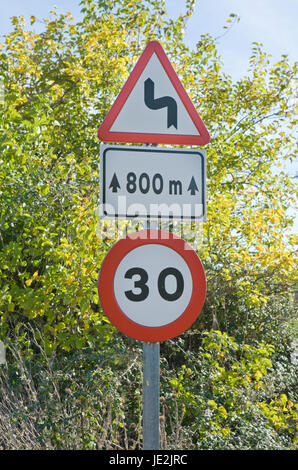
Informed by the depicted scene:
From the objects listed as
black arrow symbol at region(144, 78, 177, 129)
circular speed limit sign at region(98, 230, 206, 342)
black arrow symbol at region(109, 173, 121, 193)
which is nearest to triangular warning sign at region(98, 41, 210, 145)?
black arrow symbol at region(144, 78, 177, 129)

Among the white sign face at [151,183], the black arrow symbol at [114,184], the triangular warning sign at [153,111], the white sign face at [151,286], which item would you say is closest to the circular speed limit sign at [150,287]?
the white sign face at [151,286]

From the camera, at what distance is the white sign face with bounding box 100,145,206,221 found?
7.89 feet

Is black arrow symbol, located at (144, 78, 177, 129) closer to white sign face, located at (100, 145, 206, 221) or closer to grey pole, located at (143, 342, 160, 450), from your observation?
white sign face, located at (100, 145, 206, 221)

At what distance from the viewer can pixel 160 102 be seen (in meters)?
2.57

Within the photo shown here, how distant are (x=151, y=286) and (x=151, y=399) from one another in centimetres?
50

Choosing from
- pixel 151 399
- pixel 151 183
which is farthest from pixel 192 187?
pixel 151 399

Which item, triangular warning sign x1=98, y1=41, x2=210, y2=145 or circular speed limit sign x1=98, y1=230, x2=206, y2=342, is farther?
triangular warning sign x1=98, y1=41, x2=210, y2=145

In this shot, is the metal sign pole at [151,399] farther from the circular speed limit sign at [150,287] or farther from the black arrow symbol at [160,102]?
the black arrow symbol at [160,102]

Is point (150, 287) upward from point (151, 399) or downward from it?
upward

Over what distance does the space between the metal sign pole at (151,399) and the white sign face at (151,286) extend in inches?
5.4

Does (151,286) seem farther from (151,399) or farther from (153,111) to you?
(153,111)

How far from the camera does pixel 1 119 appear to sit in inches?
174

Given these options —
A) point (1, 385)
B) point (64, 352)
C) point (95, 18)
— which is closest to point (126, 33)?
point (95, 18)

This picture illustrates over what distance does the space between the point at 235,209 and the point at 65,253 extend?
6.22 ft
